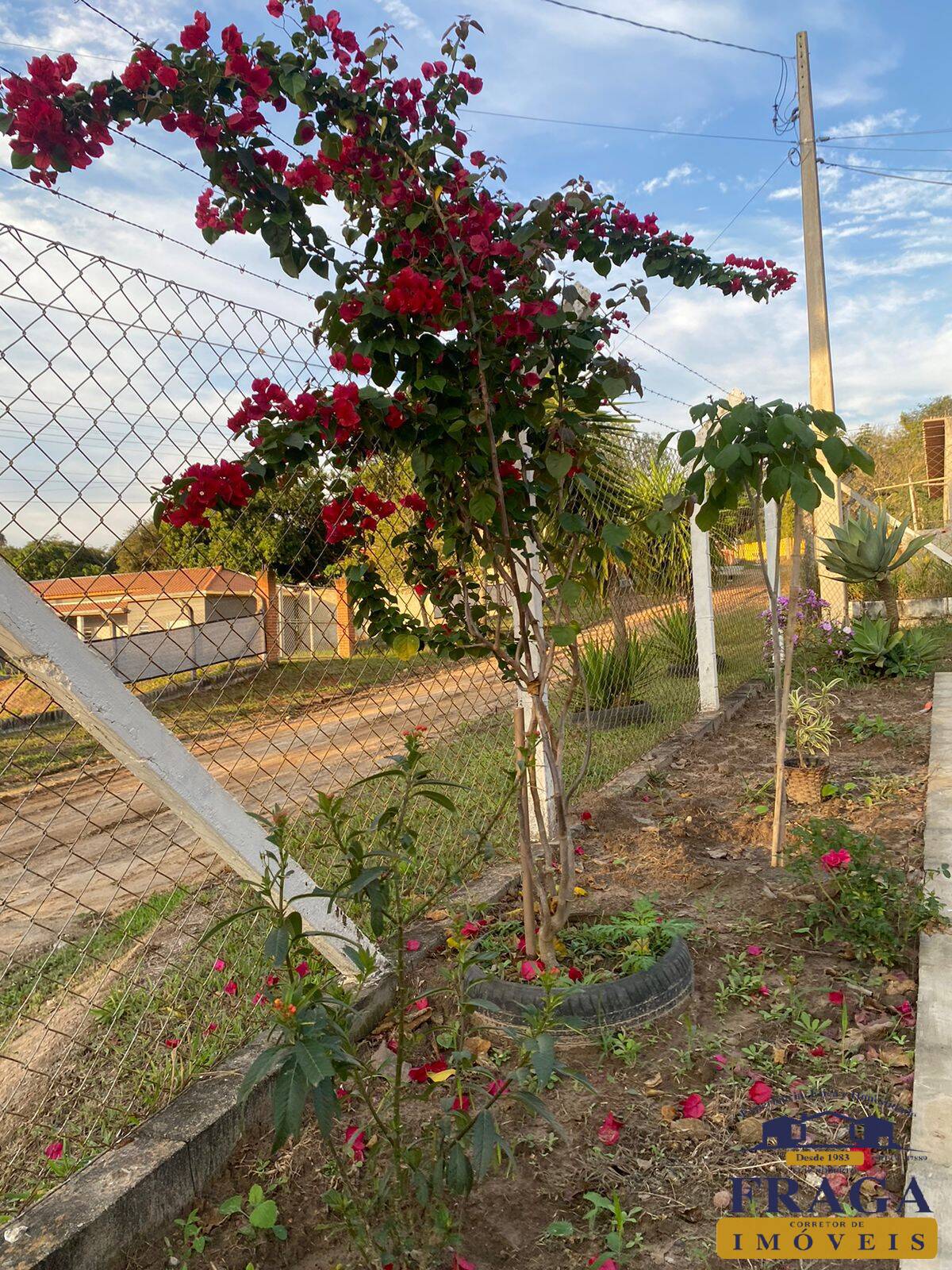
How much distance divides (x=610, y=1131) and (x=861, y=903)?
4.11 feet

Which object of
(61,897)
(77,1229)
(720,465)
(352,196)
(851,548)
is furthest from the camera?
(851,548)

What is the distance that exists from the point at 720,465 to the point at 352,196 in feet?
3.79

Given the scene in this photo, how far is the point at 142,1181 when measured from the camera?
5.20 ft

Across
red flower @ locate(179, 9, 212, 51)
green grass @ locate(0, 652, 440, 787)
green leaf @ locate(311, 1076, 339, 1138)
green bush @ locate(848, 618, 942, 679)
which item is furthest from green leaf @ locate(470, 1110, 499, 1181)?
green bush @ locate(848, 618, 942, 679)

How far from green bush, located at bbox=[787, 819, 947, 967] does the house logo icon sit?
2.67 ft

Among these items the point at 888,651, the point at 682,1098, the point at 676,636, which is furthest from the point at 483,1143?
the point at 888,651

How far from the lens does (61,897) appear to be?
13.1 ft

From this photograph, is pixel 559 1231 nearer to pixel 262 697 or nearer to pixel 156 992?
pixel 156 992

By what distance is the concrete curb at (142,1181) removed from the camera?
1.45 m

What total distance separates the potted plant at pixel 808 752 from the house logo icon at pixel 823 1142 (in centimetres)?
254

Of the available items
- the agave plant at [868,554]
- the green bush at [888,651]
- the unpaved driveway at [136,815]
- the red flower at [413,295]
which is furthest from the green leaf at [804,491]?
the agave plant at [868,554]

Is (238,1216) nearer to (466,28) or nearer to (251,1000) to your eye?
(251,1000)

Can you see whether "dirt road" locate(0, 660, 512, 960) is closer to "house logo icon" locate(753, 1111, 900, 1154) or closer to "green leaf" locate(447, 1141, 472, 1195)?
"green leaf" locate(447, 1141, 472, 1195)

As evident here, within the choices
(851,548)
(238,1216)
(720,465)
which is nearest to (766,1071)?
(238,1216)
